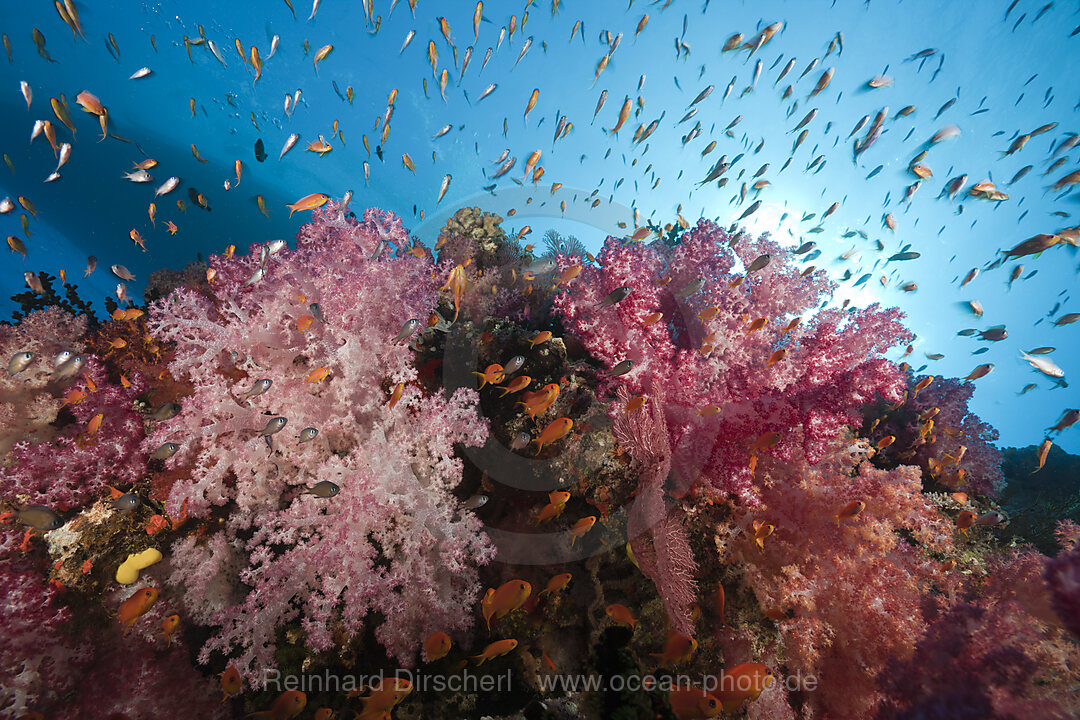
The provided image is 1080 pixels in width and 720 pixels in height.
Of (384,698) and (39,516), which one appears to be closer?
(384,698)

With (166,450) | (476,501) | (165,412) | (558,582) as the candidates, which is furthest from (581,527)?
(165,412)

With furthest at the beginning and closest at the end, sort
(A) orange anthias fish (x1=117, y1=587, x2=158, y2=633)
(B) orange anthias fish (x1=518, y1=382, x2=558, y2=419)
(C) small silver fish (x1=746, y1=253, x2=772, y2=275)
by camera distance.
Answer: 1. (C) small silver fish (x1=746, y1=253, x2=772, y2=275)
2. (B) orange anthias fish (x1=518, y1=382, x2=558, y2=419)
3. (A) orange anthias fish (x1=117, y1=587, x2=158, y2=633)

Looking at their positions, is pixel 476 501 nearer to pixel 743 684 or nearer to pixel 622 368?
pixel 622 368

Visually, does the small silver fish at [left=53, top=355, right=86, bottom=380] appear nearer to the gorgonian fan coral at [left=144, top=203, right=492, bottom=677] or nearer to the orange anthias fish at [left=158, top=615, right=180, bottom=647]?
the gorgonian fan coral at [left=144, top=203, right=492, bottom=677]

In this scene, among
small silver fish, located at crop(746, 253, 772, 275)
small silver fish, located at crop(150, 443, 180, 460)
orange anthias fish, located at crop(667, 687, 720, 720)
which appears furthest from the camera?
small silver fish, located at crop(746, 253, 772, 275)

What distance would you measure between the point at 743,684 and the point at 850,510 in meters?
Result: 1.73

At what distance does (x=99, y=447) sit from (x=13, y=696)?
227cm

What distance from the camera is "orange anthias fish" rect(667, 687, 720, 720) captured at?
7.67 feet

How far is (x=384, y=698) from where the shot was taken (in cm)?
262

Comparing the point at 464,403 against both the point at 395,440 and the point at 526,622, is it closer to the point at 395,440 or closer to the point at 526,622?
the point at 395,440

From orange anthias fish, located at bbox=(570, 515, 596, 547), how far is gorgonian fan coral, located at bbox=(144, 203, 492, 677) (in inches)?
33.1

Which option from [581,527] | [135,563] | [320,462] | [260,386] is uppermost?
[260,386]

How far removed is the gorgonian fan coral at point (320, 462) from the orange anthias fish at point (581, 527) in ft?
2.76

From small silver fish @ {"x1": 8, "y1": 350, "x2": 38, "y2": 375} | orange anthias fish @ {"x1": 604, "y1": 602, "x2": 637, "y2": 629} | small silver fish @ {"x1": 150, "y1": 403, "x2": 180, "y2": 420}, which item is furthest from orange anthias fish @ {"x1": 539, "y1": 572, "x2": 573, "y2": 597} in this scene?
small silver fish @ {"x1": 8, "y1": 350, "x2": 38, "y2": 375}
